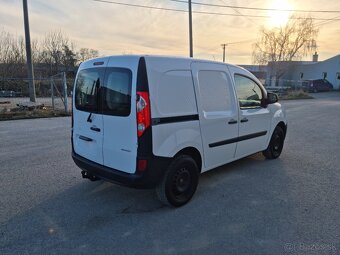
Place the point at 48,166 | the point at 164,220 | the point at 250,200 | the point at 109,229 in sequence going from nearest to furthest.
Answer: the point at 109,229, the point at 164,220, the point at 250,200, the point at 48,166

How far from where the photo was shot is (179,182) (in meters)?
3.62

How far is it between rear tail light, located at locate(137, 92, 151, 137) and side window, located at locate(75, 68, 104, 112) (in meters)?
0.75

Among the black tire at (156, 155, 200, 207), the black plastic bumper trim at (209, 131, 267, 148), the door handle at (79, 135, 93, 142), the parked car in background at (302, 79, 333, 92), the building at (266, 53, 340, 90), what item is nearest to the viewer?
the black tire at (156, 155, 200, 207)

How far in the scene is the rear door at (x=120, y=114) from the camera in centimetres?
309

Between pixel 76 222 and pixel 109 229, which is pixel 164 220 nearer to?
pixel 109 229

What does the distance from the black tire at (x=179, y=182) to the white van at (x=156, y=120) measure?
1 cm

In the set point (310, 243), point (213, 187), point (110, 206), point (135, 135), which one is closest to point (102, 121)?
point (135, 135)

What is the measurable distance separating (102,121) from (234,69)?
7.74ft

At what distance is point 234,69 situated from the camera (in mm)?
4469

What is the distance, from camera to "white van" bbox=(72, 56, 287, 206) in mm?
3088

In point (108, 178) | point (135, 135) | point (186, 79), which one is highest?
point (186, 79)

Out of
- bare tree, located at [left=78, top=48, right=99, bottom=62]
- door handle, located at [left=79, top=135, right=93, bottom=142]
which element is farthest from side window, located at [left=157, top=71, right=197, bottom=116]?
bare tree, located at [left=78, top=48, right=99, bottom=62]

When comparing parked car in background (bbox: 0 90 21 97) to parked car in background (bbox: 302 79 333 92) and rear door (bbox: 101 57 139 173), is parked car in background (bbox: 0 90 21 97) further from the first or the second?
parked car in background (bbox: 302 79 333 92)
